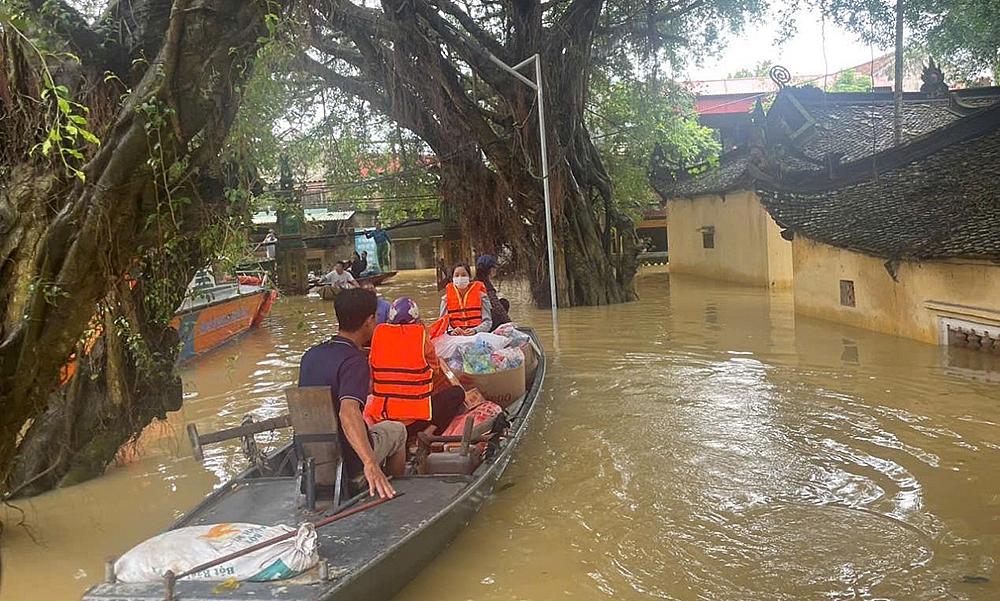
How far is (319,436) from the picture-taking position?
4.73m

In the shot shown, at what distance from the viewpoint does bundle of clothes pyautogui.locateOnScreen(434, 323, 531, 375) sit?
739 centimetres

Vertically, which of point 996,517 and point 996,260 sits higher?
point 996,260

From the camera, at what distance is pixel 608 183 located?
17906 mm

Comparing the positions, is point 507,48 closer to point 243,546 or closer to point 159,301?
point 159,301

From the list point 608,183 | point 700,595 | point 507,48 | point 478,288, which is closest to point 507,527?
point 700,595

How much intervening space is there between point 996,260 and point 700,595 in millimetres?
6702

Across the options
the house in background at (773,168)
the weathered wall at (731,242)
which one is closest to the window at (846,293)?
the house in background at (773,168)

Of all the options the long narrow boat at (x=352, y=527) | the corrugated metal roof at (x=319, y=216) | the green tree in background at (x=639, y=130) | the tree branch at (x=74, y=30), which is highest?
the green tree in background at (x=639, y=130)

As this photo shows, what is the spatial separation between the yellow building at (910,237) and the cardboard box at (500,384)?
5.52m

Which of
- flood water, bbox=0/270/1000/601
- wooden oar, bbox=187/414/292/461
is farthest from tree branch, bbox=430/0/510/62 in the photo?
wooden oar, bbox=187/414/292/461

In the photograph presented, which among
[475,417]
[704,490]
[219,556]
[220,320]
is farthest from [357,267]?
[219,556]

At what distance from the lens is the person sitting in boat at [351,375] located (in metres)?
4.55

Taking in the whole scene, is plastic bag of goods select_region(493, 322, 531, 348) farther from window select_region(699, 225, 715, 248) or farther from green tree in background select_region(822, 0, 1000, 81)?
window select_region(699, 225, 715, 248)

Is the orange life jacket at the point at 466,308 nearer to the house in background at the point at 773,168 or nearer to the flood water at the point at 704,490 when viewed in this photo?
the flood water at the point at 704,490
